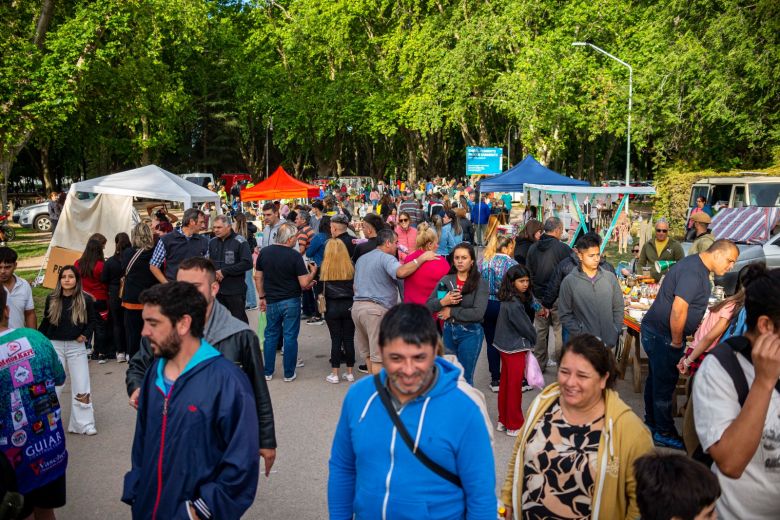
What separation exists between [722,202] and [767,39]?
7195mm

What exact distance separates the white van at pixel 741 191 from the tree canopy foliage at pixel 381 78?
15.4 ft

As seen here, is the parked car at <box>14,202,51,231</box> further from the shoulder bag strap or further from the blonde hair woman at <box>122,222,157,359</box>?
the shoulder bag strap

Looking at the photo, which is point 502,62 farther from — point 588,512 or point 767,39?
point 588,512

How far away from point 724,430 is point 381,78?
43111 mm

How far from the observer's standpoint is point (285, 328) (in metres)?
8.08

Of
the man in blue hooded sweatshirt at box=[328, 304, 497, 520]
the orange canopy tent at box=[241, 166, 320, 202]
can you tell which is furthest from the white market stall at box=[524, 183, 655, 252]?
the man in blue hooded sweatshirt at box=[328, 304, 497, 520]

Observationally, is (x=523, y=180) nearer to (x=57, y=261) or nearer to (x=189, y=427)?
(x=57, y=261)

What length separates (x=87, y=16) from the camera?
22125mm

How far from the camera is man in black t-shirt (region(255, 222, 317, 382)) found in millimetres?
7898

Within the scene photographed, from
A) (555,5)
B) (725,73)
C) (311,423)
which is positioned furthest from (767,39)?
(311,423)

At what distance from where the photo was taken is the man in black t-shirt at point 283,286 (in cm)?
790

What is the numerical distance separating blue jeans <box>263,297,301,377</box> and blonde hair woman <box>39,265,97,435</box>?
2.13 meters

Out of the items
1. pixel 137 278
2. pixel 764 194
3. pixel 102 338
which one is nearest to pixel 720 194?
pixel 764 194

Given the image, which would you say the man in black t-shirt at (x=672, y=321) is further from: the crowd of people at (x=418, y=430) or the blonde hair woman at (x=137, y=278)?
the blonde hair woman at (x=137, y=278)
